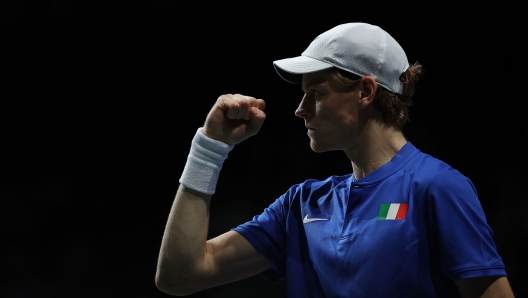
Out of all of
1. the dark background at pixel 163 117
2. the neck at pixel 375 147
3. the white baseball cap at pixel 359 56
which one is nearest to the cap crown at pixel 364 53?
the white baseball cap at pixel 359 56

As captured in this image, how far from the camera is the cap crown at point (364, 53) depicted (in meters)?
1.51

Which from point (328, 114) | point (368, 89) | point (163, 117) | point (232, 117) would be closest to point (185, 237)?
point (232, 117)

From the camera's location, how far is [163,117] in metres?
3.26

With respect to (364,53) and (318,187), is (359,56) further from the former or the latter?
(318,187)

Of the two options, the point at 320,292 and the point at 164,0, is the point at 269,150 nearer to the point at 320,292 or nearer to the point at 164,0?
the point at 164,0

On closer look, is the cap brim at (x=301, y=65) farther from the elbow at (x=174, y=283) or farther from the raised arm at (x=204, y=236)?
the elbow at (x=174, y=283)

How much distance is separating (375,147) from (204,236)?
0.44 m

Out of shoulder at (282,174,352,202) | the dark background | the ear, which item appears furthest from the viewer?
the dark background

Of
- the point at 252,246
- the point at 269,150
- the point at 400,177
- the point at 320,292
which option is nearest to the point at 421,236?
the point at 400,177

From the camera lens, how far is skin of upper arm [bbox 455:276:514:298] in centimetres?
126

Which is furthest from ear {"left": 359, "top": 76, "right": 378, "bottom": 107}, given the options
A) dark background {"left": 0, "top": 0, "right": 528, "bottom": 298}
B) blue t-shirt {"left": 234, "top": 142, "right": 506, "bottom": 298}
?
dark background {"left": 0, "top": 0, "right": 528, "bottom": 298}

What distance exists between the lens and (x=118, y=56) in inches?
129

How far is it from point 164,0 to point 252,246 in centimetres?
197

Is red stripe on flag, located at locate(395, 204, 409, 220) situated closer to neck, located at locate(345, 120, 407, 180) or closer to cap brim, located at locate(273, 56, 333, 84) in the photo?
neck, located at locate(345, 120, 407, 180)
